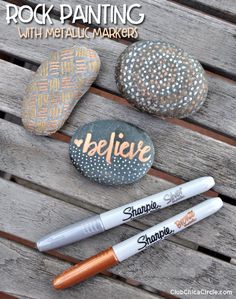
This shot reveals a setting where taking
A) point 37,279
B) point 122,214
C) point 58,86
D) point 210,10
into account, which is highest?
point 210,10

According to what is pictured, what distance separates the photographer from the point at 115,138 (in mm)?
474

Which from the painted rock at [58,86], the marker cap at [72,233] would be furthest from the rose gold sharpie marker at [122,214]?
the painted rock at [58,86]

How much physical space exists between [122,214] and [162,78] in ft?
0.57

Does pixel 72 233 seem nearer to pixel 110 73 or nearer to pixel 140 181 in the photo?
pixel 140 181

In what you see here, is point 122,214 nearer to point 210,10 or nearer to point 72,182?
point 72,182

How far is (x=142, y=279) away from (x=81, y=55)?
0.29 meters

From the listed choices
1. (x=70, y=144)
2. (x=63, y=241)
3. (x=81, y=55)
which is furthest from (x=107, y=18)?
(x=63, y=241)

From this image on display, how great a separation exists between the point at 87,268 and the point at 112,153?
0.15m

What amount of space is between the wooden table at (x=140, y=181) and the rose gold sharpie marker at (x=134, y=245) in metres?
0.02

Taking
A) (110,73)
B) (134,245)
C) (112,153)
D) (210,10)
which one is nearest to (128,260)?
(134,245)

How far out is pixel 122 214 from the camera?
475 mm

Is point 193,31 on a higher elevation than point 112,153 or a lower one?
higher

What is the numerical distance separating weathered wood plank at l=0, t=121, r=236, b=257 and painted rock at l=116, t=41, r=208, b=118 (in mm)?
101

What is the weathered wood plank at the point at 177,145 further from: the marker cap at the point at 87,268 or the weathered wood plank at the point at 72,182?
the marker cap at the point at 87,268
